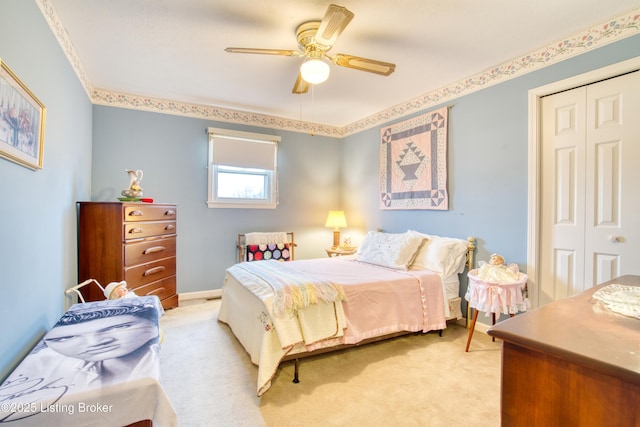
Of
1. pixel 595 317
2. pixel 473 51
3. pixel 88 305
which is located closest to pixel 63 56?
pixel 88 305

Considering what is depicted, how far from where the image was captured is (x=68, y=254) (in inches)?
94.8

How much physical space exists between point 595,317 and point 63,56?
3.56 metres

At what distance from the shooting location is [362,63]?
86.7 inches

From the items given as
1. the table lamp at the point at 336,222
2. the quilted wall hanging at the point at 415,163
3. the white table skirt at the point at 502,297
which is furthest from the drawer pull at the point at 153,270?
the white table skirt at the point at 502,297

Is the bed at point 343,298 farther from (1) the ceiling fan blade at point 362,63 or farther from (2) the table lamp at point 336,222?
(1) the ceiling fan blade at point 362,63

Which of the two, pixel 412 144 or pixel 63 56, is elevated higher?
pixel 63 56

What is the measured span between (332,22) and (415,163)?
88.2 inches

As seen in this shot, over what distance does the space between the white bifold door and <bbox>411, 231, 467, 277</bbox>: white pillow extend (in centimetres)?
66

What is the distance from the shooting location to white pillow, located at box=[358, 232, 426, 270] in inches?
118

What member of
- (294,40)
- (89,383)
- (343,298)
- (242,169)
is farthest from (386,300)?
(242,169)

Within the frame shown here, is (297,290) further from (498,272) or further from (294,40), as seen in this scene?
(294,40)

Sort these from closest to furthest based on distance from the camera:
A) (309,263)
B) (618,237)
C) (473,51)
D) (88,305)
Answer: (88,305), (618,237), (473,51), (309,263)

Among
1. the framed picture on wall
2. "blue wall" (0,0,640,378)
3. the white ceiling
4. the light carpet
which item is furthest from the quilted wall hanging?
the framed picture on wall

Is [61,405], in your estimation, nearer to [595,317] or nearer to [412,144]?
[595,317]
